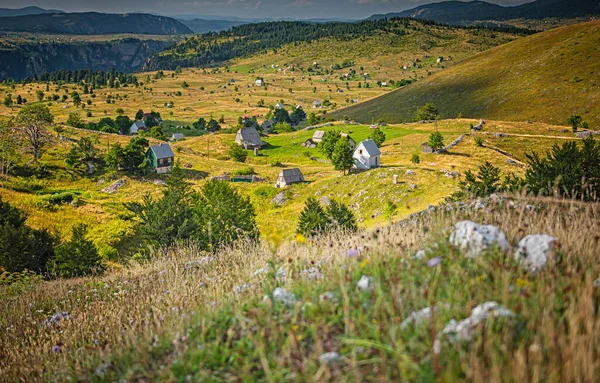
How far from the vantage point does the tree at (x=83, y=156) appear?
74375mm

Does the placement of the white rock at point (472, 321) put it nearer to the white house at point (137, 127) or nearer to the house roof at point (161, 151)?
the house roof at point (161, 151)

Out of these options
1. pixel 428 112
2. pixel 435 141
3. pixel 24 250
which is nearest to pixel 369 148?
pixel 435 141

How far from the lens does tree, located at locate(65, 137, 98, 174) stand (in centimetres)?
7438

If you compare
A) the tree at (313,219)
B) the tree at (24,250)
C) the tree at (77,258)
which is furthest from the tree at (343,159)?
the tree at (77,258)

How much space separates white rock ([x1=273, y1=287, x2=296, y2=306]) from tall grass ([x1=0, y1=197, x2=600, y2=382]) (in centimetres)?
9

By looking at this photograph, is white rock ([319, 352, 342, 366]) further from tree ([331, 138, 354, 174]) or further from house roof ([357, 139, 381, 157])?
house roof ([357, 139, 381, 157])

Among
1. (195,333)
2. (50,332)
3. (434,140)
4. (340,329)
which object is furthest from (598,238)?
(434,140)

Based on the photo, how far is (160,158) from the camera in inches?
3216

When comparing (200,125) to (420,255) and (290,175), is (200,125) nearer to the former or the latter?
(290,175)

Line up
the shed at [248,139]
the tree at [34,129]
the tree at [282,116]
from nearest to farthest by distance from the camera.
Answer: the tree at [34,129]
the shed at [248,139]
the tree at [282,116]

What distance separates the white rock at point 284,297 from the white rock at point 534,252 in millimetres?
3478

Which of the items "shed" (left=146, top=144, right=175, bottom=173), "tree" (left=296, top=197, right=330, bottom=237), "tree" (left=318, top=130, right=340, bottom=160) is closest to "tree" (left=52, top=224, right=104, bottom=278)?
"tree" (left=296, top=197, right=330, bottom=237)

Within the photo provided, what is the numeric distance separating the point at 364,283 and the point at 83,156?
3302 inches

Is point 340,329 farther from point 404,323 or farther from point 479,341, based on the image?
point 479,341
